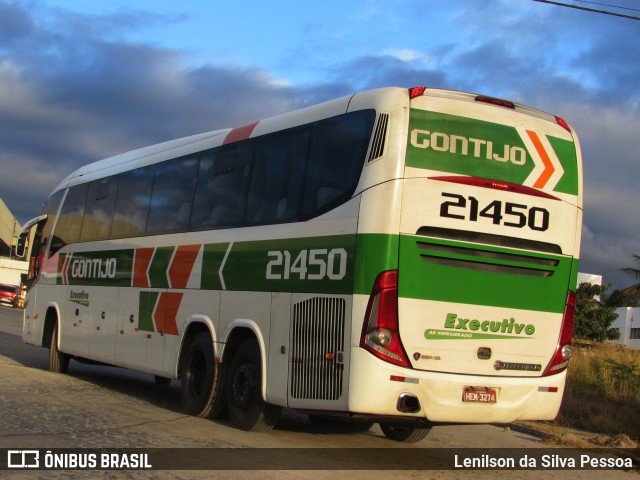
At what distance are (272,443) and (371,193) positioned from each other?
122 inches

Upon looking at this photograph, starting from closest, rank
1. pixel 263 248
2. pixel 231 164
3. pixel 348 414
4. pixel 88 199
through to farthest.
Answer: pixel 348 414 < pixel 263 248 < pixel 231 164 < pixel 88 199

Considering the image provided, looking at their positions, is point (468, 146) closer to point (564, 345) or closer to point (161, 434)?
point (564, 345)

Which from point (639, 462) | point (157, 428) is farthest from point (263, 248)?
point (639, 462)

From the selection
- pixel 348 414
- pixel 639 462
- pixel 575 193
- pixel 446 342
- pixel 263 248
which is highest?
pixel 575 193

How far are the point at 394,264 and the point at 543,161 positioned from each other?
2.25 m

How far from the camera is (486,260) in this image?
825 centimetres

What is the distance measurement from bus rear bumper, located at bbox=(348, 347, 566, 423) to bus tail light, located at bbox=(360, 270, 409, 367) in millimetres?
86

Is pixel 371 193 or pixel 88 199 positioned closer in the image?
pixel 371 193

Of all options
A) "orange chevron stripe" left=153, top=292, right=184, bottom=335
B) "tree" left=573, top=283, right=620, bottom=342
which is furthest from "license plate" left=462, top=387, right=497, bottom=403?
"tree" left=573, top=283, right=620, bottom=342

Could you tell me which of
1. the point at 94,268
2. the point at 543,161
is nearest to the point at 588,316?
the point at 94,268

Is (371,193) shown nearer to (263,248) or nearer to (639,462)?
(263,248)

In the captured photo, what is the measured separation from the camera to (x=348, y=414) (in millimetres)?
7754

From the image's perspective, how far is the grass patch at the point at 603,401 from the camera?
12273mm

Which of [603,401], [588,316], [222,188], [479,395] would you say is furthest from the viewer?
[588,316]
